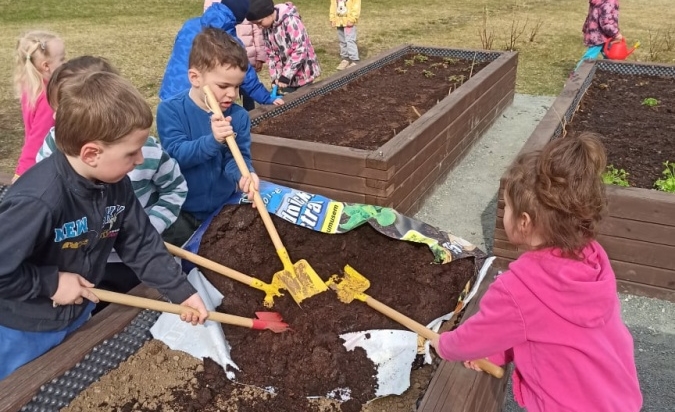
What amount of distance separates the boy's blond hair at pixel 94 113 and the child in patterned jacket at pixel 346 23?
7092 mm

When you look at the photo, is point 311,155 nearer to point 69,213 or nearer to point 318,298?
point 318,298

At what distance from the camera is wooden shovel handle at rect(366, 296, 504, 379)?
1884 mm

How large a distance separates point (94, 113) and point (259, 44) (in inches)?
152

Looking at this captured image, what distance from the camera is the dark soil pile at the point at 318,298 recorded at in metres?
2.30

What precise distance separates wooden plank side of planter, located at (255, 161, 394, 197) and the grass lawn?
268cm

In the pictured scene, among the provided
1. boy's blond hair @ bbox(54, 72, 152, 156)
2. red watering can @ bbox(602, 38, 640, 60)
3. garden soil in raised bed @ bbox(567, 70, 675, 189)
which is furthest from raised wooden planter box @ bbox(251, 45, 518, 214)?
red watering can @ bbox(602, 38, 640, 60)

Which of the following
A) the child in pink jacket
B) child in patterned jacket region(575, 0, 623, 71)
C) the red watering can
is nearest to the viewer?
the child in pink jacket

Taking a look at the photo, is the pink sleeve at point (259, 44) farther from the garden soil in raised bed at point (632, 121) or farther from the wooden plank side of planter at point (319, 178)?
the garden soil in raised bed at point (632, 121)

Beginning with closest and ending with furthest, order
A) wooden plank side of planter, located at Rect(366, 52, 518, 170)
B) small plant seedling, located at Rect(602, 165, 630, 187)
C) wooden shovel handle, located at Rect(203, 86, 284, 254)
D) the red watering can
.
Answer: wooden shovel handle, located at Rect(203, 86, 284, 254)
small plant seedling, located at Rect(602, 165, 630, 187)
wooden plank side of planter, located at Rect(366, 52, 518, 170)
the red watering can

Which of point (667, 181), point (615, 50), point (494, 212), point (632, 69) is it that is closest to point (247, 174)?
point (494, 212)

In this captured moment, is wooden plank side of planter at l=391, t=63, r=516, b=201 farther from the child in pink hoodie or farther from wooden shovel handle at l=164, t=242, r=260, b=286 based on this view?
the child in pink hoodie

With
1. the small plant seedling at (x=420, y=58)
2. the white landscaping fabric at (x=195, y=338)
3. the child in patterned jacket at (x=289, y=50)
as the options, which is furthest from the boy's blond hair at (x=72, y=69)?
the small plant seedling at (x=420, y=58)

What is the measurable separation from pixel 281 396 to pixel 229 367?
249 mm

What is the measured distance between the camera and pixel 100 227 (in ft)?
6.48
